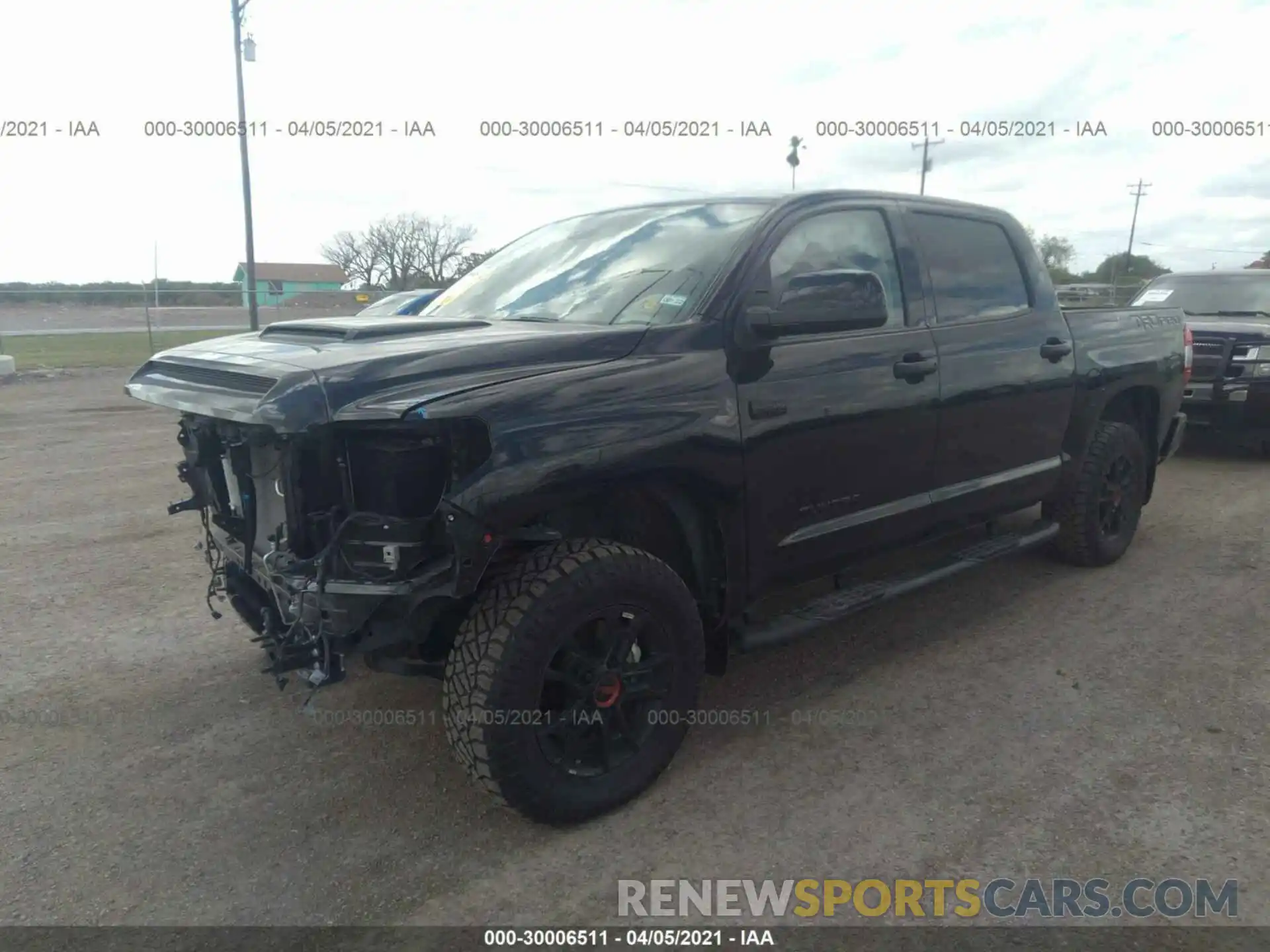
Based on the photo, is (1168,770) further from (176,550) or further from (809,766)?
(176,550)

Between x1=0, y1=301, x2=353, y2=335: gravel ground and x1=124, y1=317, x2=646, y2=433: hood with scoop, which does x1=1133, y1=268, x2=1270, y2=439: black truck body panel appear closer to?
x1=124, y1=317, x2=646, y2=433: hood with scoop

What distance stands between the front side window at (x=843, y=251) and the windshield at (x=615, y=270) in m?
0.17

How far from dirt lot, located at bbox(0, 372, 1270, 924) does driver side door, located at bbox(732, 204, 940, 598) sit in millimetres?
677

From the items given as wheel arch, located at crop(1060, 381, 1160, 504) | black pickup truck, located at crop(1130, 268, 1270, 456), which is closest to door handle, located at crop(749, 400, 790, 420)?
wheel arch, located at crop(1060, 381, 1160, 504)

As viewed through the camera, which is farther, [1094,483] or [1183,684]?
[1094,483]

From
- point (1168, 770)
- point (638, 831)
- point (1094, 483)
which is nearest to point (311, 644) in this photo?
point (638, 831)

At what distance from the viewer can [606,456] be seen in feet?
9.12

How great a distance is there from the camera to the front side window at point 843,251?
346cm

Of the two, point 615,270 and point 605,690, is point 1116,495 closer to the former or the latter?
point 615,270

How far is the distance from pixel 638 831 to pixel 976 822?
3.36ft

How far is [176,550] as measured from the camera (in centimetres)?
562

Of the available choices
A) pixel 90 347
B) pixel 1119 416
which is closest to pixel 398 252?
pixel 90 347

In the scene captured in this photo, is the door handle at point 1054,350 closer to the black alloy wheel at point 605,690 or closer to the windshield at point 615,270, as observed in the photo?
the windshield at point 615,270

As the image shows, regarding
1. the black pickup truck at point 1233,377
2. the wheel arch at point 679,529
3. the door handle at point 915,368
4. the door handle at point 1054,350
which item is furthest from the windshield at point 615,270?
the black pickup truck at point 1233,377
